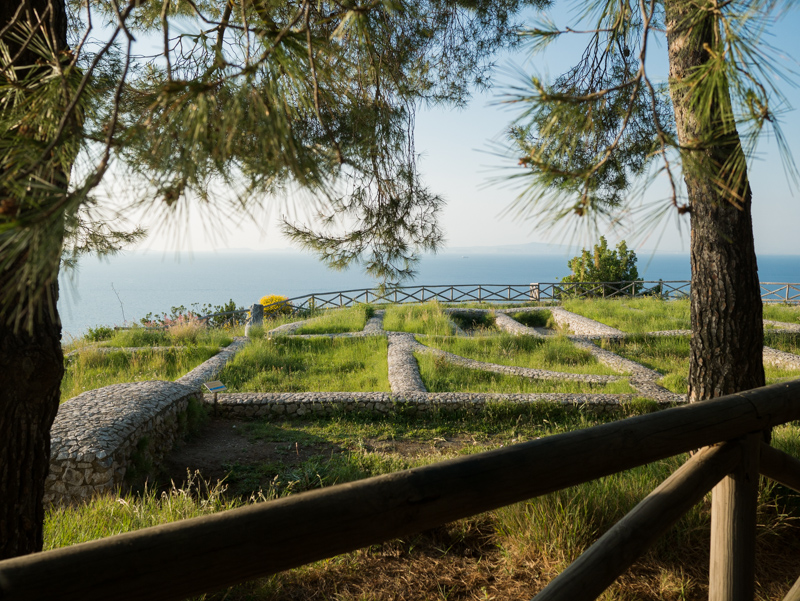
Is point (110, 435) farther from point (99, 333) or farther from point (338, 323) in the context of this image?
point (99, 333)

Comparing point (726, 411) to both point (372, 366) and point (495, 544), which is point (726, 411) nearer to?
point (495, 544)

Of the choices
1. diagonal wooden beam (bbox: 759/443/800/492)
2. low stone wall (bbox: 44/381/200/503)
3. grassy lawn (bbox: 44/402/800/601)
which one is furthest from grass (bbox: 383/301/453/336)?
diagonal wooden beam (bbox: 759/443/800/492)

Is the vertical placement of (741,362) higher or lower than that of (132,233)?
lower

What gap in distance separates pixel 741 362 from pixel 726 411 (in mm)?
2325

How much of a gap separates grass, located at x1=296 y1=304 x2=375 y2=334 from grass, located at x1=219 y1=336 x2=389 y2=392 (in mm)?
1382

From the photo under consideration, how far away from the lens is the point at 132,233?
2.14 metres

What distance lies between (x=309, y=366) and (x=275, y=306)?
24.6ft

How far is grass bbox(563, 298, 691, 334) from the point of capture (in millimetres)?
12000

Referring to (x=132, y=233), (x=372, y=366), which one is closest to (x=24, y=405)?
(x=132, y=233)

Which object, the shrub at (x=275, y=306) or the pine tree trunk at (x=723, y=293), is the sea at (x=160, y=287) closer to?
the pine tree trunk at (x=723, y=293)

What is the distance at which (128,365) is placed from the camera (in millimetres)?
8867

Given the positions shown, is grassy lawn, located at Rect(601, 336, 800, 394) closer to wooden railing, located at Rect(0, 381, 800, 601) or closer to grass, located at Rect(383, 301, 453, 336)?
grass, located at Rect(383, 301, 453, 336)

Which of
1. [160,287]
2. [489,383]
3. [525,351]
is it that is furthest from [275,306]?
[160,287]

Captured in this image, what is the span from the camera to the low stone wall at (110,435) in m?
Answer: 4.19
